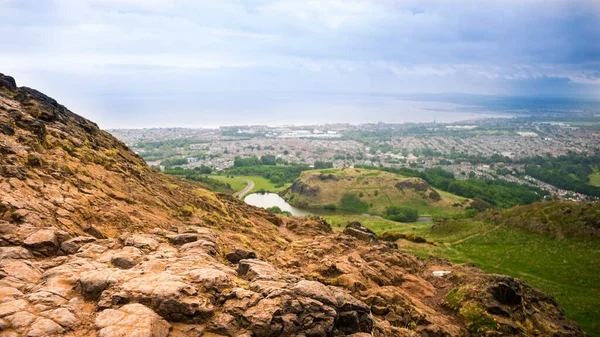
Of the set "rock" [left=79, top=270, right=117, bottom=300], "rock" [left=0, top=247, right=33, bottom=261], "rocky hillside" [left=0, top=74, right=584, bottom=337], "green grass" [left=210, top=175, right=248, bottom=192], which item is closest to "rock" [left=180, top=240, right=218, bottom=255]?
"rocky hillside" [left=0, top=74, right=584, bottom=337]

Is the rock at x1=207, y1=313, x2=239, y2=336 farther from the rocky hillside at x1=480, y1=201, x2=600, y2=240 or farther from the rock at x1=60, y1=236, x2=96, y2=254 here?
the rocky hillside at x1=480, y1=201, x2=600, y2=240

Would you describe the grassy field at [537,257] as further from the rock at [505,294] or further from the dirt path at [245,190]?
the dirt path at [245,190]

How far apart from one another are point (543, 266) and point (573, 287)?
6044 mm

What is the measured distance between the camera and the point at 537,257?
47.2 m

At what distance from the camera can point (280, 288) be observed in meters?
13.0

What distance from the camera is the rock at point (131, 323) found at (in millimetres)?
9539

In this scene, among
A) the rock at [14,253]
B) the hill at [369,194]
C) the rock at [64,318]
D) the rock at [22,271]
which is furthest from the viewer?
the hill at [369,194]

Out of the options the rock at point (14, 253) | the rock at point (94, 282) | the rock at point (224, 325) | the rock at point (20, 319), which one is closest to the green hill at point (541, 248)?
the rock at point (224, 325)

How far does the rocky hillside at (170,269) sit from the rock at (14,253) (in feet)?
0.16

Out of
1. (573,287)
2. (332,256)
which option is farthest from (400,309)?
(573,287)

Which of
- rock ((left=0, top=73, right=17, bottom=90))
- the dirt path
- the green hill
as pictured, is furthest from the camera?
the dirt path

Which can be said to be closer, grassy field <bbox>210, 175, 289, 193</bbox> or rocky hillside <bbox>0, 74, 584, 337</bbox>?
rocky hillside <bbox>0, 74, 584, 337</bbox>

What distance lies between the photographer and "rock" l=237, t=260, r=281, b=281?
1450cm

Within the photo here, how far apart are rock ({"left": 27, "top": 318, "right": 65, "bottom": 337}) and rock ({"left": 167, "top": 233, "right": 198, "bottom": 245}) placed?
28.1 ft
